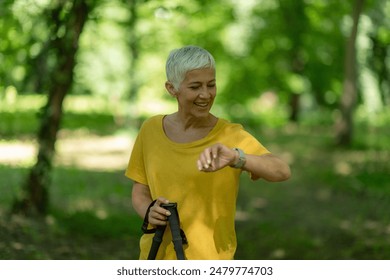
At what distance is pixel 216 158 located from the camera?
310 centimetres

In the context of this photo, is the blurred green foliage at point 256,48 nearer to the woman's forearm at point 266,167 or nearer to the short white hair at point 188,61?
the short white hair at point 188,61

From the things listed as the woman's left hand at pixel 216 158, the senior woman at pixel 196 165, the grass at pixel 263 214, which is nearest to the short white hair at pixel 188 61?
the senior woman at pixel 196 165

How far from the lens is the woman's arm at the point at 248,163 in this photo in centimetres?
309

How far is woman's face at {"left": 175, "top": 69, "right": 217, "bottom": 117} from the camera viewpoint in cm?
340

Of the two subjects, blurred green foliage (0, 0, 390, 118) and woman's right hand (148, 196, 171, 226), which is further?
blurred green foliage (0, 0, 390, 118)

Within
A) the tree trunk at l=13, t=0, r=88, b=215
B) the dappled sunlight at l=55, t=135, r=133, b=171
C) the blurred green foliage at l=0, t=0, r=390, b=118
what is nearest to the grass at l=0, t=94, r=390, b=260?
the tree trunk at l=13, t=0, r=88, b=215

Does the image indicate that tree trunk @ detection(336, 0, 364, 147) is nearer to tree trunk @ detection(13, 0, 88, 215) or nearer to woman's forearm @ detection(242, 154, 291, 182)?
tree trunk @ detection(13, 0, 88, 215)

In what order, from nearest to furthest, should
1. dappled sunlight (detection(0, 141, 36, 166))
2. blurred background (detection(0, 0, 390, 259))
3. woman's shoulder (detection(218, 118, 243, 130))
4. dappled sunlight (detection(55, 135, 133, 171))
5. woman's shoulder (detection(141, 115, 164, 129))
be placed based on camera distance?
woman's shoulder (detection(218, 118, 243, 130)) → woman's shoulder (detection(141, 115, 164, 129)) → blurred background (detection(0, 0, 390, 259)) → dappled sunlight (detection(0, 141, 36, 166)) → dappled sunlight (detection(55, 135, 133, 171))

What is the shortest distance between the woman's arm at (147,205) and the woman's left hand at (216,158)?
37 cm

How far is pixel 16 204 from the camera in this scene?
10.5m

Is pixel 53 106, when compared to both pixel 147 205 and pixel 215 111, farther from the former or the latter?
pixel 215 111

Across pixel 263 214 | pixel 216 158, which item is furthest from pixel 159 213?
pixel 263 214

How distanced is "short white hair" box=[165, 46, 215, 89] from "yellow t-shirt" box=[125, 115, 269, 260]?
0.29 m

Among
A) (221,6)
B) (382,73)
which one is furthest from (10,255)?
(221,6)
